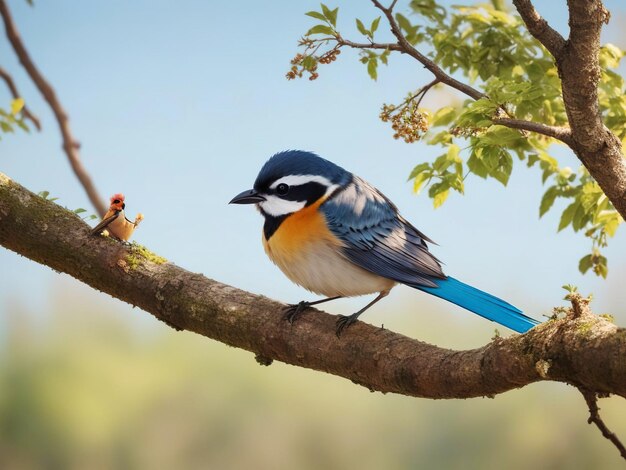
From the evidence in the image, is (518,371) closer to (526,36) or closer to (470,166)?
(470,166)

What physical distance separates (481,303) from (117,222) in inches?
55.0

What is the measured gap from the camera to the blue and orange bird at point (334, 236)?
3.08 m

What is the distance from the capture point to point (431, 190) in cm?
326

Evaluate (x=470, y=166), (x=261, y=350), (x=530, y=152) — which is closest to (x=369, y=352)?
(x=261, y=350)

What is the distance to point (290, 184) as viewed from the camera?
3.21m

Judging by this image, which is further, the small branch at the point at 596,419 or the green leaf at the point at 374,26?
the green leaf at the point at 374,26

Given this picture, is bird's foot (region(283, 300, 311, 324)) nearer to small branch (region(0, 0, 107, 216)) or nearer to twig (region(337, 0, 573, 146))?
twig (region(337, 0, 573, 146))

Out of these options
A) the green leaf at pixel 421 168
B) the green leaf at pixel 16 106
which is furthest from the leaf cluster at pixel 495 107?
the green leaf at pixel 16 106

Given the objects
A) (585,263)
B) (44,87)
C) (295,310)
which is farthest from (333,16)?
(44,87)

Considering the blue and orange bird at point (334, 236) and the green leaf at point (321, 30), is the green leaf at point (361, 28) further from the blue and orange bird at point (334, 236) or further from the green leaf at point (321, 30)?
the blue and orange bird at point (334, 236)

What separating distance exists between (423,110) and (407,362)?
3.43 feet

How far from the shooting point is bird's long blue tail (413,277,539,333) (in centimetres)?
272

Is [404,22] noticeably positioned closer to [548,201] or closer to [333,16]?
[333,16]

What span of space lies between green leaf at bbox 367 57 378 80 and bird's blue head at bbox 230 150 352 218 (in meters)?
0.39
